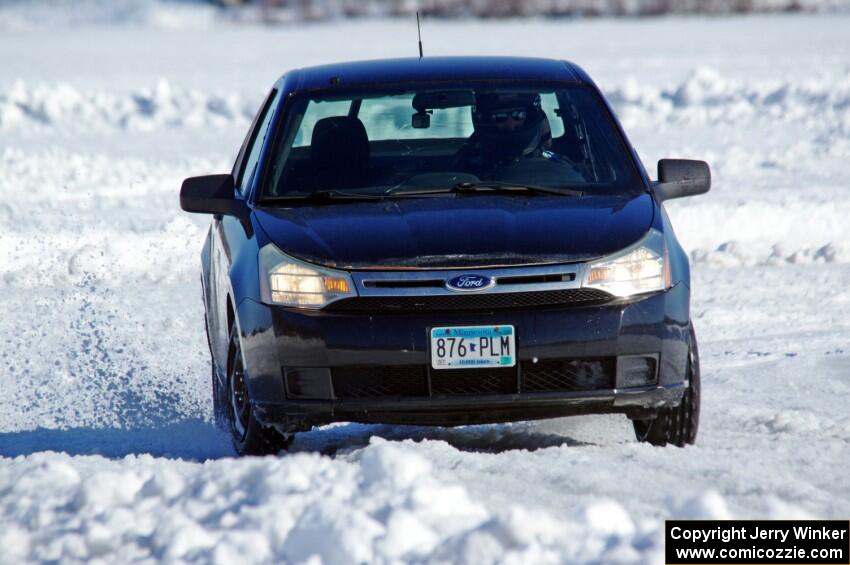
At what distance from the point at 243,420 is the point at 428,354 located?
0.93 m

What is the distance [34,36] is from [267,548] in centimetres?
4404

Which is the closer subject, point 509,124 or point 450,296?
point 450,296

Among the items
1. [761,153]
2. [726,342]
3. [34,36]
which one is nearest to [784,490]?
[726,342]

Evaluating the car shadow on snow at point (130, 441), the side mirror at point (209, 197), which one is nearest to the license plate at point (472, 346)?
the side mirror at point (209, 197)

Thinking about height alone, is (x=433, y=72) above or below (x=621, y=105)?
above

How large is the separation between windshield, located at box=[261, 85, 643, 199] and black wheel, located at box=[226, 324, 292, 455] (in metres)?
0.71

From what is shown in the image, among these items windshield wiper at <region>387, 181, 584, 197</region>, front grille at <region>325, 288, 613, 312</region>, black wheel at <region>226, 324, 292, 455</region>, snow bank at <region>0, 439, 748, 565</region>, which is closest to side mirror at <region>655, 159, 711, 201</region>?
windshield wiper at <region>387, 181, 584, 197</region>

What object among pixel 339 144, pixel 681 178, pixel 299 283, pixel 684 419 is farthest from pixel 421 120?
pixel 684 419

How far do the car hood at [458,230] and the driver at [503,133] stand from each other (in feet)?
1.37

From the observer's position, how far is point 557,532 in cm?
364

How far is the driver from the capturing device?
5969 mm

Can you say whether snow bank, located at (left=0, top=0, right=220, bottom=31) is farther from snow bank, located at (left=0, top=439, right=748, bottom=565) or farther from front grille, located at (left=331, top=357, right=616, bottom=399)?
snow bank, located at (left=0, top=439, right=748, bottom=565)

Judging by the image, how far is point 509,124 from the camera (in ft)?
20.2

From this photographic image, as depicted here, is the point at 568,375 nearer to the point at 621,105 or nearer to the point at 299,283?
the point at 299,283
